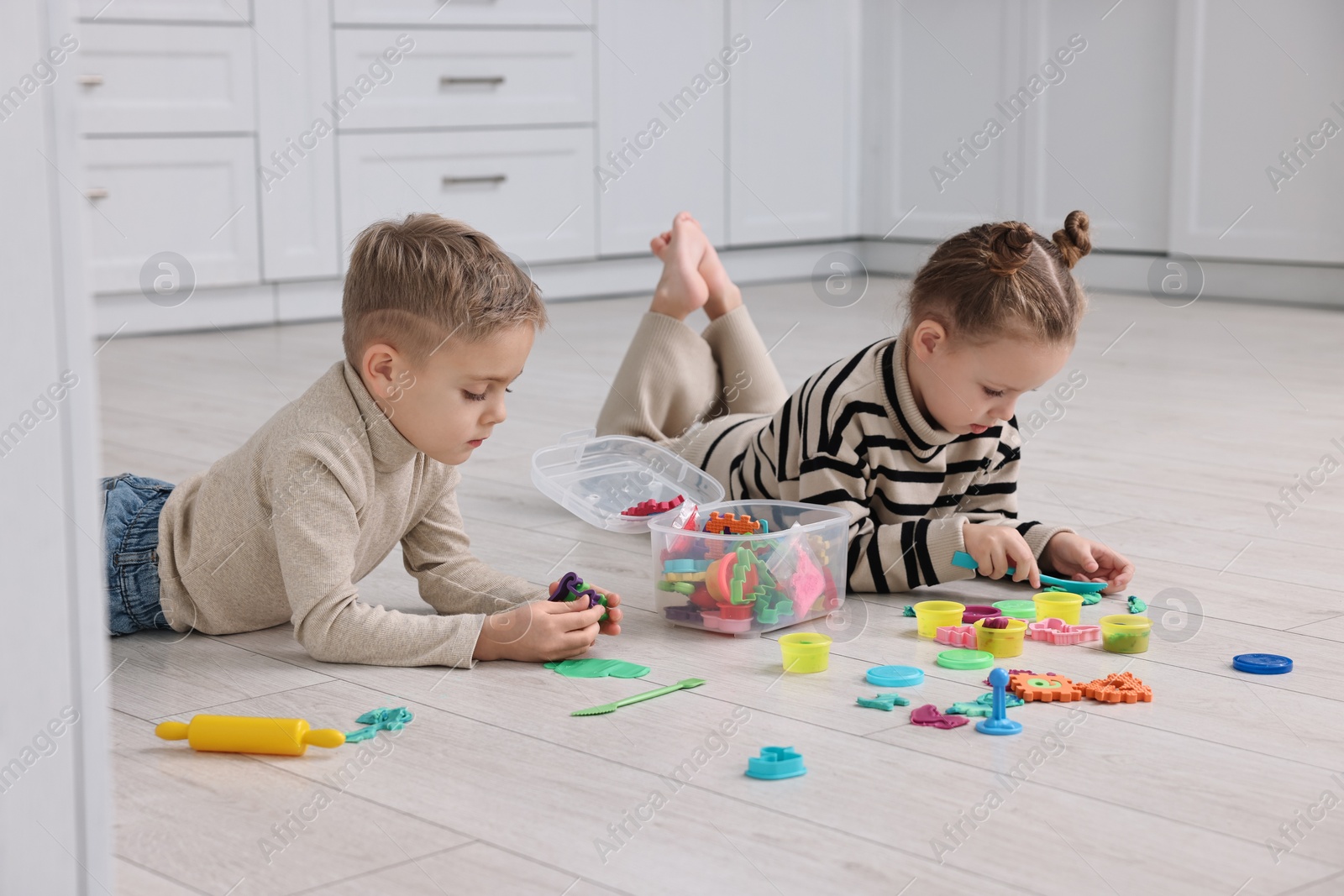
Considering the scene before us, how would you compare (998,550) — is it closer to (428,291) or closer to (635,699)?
(635,699)

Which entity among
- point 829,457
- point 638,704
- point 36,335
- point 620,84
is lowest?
point 638,704

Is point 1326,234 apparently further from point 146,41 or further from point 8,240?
point 8,240

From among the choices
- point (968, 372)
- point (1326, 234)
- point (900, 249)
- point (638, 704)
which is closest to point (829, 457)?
point (968, 372)

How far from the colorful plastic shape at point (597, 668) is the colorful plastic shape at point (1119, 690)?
1.03ft

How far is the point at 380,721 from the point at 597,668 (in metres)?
0.18

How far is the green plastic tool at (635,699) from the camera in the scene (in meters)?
0.97

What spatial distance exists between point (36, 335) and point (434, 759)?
0.41m

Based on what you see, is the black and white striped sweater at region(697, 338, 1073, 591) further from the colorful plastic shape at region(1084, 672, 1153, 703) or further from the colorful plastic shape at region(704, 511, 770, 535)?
the colorful plastic shape at region(1084, 672, 1153, 703)

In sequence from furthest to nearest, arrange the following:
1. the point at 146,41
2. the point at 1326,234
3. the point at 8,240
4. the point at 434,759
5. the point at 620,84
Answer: the point at 620,84 < the point at 1326,234 < the point at 146,41 < the point at 434,759 < the point at 8,240

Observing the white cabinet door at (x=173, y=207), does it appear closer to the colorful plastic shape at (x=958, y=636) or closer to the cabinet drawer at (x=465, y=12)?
the cabinet drawer at (x=465, y=12)

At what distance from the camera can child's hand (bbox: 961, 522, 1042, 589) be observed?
1.22m

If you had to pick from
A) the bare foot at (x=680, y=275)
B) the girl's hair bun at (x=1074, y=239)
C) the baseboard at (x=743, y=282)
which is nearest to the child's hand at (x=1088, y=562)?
the girl's hair bun at (x=1074, y=239)

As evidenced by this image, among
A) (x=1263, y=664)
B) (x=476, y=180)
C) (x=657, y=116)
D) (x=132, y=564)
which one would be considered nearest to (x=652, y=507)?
(x=132, y=564)

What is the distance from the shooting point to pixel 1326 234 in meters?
3.15
